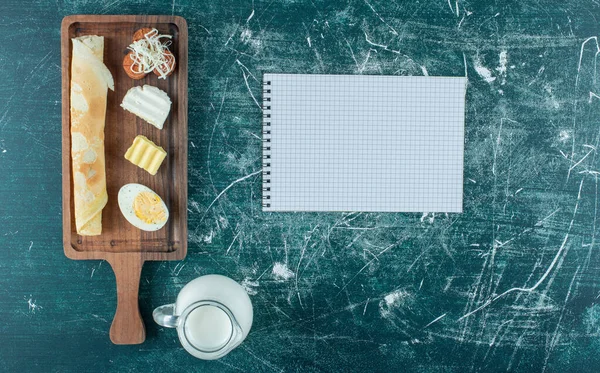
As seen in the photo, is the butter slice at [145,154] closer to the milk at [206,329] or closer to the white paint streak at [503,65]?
the milk at [206,329]

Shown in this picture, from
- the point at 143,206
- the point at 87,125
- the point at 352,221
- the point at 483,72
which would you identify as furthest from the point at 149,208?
the point at 483,72

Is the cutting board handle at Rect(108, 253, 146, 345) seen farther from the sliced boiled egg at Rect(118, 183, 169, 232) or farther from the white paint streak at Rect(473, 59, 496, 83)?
the white paint streak at Rect(473, 59, 496, 83)

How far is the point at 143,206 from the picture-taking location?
2.40 ft

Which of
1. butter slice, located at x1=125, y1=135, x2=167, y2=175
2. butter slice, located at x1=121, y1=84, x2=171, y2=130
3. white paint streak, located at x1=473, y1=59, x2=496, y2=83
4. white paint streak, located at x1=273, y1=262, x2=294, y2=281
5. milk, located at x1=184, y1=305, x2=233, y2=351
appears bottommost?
milk, located at x1=184, y1=305, x2=233, y2=351

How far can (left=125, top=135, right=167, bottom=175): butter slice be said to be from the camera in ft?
2.38

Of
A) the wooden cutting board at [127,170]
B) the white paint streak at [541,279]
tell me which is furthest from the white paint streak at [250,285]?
the white paint streak at [541,279]

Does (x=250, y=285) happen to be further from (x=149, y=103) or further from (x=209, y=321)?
(x=149, y=103)

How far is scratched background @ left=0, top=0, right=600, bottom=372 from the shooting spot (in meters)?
0.76

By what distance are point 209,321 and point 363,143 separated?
0.36 m

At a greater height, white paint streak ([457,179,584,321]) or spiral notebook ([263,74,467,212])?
spiral notebook ([263,74,467,212])

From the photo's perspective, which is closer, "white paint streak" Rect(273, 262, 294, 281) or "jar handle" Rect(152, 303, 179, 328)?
"jar handle" Rect(152, 303, 179, 328)

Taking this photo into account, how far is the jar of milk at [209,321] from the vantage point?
2.16 ft

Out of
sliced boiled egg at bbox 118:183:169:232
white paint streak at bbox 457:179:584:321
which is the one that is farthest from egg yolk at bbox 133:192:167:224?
white paint streak at bbox 457:179:584:321

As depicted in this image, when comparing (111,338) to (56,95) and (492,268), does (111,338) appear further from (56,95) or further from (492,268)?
(492,268)
